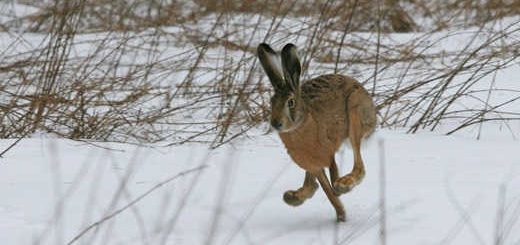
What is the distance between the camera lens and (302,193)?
3342 millimetres

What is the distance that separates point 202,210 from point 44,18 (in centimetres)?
518

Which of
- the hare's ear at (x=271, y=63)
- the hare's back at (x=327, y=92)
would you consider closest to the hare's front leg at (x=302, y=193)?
the hare's back at (x=327, y=92)

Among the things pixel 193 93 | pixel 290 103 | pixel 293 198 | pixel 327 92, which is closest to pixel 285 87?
pixel 290 103

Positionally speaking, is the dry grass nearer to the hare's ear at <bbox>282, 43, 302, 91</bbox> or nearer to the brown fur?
the brown fur

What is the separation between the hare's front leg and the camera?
3314 millimetres

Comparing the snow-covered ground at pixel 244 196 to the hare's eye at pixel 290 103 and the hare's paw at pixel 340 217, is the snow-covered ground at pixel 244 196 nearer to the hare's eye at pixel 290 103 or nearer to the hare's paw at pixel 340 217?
the hare's paw at pixel 340 217

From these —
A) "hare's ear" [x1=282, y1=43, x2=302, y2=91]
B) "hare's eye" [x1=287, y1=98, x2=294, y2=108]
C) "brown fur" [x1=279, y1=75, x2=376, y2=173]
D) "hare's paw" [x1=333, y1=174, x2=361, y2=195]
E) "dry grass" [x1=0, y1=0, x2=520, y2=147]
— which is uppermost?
"hare's ear" [x1=282, y1=43, x2=302, y2=91]

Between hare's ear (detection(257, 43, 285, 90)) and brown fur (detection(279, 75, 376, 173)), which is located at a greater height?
hare's ear (detection(257, 43, 285, 90))

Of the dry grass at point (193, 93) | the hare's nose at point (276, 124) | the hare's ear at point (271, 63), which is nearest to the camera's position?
the hare's nose at point (276, 124)

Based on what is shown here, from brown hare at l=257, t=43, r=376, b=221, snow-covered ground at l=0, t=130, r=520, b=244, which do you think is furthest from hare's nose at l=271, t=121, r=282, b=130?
snow-covered ground at l=0, t=130, r=520, b=244

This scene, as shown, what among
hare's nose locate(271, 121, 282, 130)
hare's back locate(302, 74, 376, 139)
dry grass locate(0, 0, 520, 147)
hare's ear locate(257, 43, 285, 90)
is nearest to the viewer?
hare's nose locate(271, 121, 282, 130)

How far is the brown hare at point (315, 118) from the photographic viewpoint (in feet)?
10.3

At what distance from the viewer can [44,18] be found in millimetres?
8352

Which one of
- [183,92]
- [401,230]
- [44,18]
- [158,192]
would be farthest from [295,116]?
[44,18]
